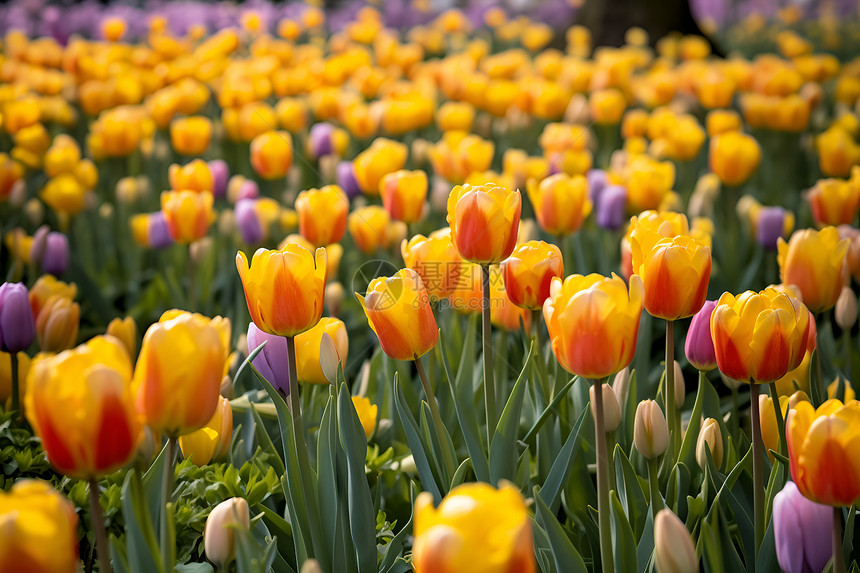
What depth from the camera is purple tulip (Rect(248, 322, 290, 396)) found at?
1.44m

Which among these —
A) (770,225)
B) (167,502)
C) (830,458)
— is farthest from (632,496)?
(770,225)

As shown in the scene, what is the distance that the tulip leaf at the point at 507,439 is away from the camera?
4.34 ft

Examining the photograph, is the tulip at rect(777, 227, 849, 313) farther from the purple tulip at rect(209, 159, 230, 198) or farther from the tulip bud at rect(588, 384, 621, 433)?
the purple tulip at rect(209, 159, 230, 198)

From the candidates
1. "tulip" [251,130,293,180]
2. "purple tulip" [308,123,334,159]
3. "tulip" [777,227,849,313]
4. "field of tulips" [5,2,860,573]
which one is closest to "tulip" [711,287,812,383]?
"field of tulips" [5,2,860,573]

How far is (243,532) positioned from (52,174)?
8.31ft

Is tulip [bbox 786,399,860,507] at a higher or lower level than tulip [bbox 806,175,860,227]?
higher

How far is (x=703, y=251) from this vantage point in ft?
4.00

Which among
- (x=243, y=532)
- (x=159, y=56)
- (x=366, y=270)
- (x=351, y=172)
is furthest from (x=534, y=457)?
(x=159, y=56)

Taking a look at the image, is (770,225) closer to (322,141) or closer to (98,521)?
(322,141)

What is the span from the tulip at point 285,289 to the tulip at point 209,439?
0.98ft

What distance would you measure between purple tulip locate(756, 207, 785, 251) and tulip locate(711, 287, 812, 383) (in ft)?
5.11

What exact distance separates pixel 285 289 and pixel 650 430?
633mm

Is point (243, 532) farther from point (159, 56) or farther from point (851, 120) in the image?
point (159, 56)

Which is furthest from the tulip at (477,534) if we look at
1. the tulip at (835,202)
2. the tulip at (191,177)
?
the tulip at (191,177)
